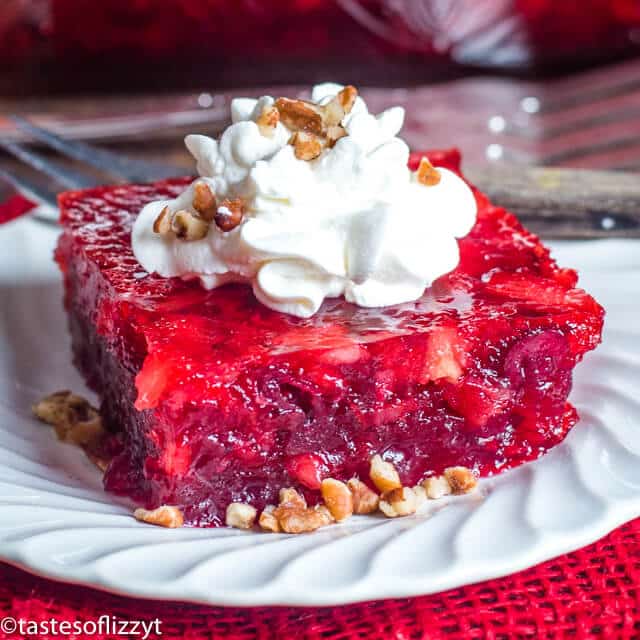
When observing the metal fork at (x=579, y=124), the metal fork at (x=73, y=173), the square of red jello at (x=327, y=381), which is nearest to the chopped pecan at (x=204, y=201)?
the square of red jello at (x=327, y=381)

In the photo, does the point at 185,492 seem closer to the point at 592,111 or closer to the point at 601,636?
the point at 601,636

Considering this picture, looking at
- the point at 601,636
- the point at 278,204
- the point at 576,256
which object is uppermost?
the point at 278,204

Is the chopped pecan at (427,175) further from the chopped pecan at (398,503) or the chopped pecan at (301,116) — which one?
the chopped pecan at (398,503)

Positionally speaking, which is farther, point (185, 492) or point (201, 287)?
point (201, 287)

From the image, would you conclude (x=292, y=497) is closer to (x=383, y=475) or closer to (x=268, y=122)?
(x=383, y=475)

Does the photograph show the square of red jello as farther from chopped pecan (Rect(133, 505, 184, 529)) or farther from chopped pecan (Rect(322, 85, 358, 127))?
chopped pecan (Rect(322, 85, 358, 127))

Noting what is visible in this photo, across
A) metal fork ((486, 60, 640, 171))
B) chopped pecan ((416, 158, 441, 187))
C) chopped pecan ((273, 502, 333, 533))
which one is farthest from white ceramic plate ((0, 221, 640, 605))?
metal fork ((486, 60, 640, 171))

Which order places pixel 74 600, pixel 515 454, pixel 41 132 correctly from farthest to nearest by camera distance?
pixel 41 132 → pixel 515 454 → pixel 74 600

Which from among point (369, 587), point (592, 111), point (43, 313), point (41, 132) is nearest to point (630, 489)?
point (369, 587)
